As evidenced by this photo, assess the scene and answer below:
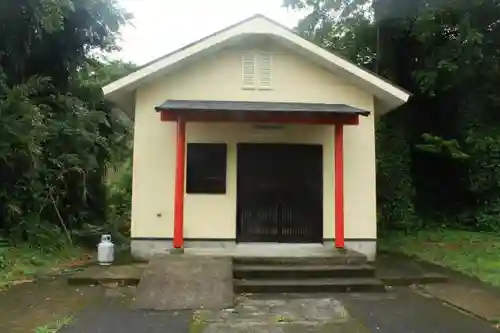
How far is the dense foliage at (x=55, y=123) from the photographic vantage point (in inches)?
388

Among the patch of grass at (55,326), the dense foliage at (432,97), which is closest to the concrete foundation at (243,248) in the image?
the patch of grass at (55,326)

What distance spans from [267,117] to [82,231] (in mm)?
6372

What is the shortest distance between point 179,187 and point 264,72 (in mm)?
2930

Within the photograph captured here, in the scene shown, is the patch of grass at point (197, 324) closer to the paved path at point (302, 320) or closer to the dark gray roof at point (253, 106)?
the paved path at point (302, 320)

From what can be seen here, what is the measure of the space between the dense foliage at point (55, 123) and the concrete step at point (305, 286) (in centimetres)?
527

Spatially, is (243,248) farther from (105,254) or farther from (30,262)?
(30,262)

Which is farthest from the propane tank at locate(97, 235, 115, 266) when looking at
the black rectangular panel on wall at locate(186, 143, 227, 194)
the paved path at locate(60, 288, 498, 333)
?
the paved path at locate(60, 288, 498, 333)

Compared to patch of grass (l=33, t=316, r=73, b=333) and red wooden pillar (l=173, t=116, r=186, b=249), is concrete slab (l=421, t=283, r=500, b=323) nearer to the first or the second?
red wooden pillar (l=173, t=116, r=186, b=249)

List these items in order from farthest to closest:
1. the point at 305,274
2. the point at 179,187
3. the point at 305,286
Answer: the point at 179,187 < the point at 305,274 < the point at 305,286

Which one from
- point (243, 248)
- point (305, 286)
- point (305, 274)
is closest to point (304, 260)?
point (305, 274)

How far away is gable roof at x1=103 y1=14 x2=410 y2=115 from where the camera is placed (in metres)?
9.09

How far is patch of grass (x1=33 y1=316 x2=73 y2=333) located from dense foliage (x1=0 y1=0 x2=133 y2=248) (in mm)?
5063

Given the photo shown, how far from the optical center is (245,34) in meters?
9.48

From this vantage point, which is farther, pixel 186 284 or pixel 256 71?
pixel 256 71
